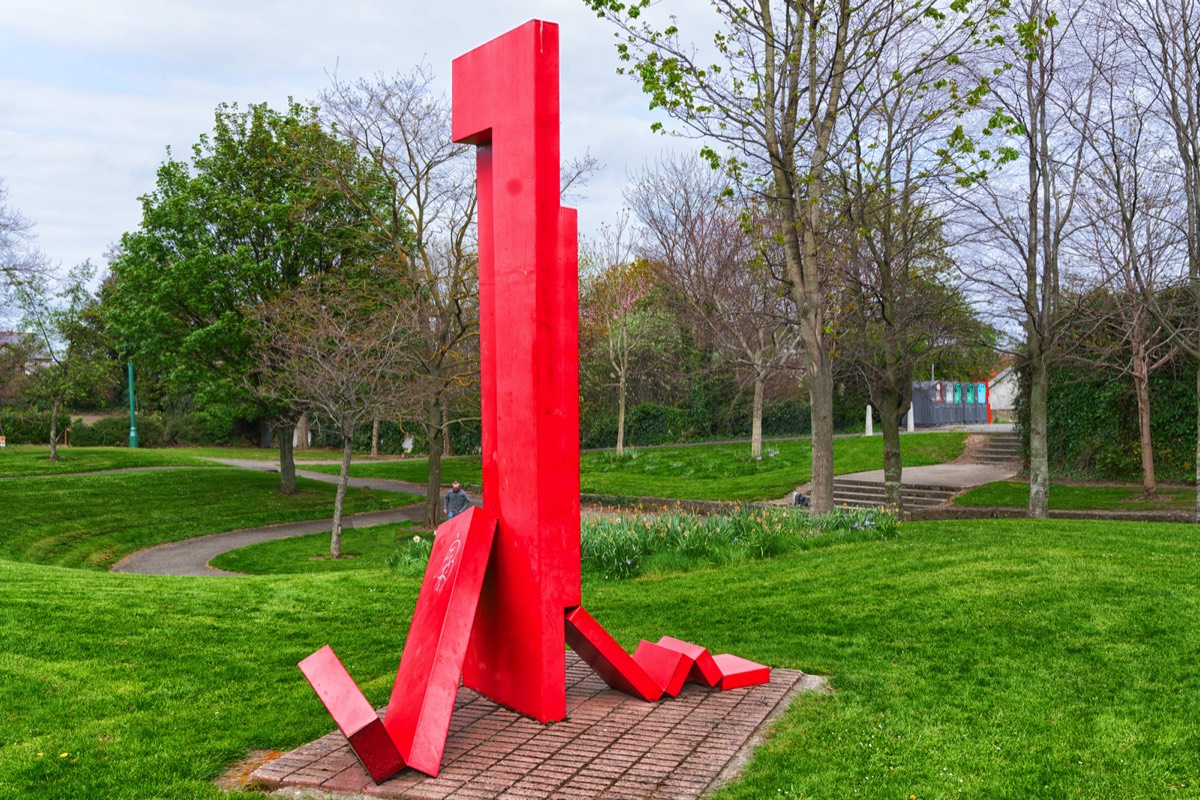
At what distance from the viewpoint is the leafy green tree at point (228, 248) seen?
72.5 ft

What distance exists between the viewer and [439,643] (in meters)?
4.68

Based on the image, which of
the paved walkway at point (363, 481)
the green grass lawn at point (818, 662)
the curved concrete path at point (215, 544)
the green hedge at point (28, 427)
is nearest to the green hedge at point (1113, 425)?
the green grass lawn at point (818, 662)

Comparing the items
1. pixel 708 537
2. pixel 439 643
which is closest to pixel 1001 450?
pixel 708 537

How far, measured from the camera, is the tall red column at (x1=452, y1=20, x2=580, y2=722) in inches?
195

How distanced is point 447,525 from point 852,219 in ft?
34.3

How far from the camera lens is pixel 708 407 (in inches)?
1438

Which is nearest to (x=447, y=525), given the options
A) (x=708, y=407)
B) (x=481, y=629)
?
(x=481, y=629)

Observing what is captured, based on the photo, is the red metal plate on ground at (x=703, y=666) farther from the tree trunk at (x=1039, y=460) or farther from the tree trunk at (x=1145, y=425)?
the tree trunk at (x=1145, y=425)

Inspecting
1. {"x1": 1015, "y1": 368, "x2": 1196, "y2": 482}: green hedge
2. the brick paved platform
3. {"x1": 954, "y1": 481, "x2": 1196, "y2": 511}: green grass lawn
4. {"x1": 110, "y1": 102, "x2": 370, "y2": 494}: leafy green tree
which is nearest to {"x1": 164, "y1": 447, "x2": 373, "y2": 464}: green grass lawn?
{"x1": 110, "y1": 102, "x2": 370, "y2": 494}: leafy green tree

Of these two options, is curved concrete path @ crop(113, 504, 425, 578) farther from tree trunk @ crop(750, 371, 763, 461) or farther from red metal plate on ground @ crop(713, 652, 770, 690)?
red metal plate on ground @ crop(713, 652, 770, 690)

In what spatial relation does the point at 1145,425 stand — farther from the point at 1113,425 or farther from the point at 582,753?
the point at 582,753

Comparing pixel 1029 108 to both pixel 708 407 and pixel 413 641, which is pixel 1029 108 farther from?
pixel 708 407

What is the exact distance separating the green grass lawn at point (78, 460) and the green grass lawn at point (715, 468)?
210 inches

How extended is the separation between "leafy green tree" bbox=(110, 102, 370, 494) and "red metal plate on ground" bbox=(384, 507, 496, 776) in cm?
1771
